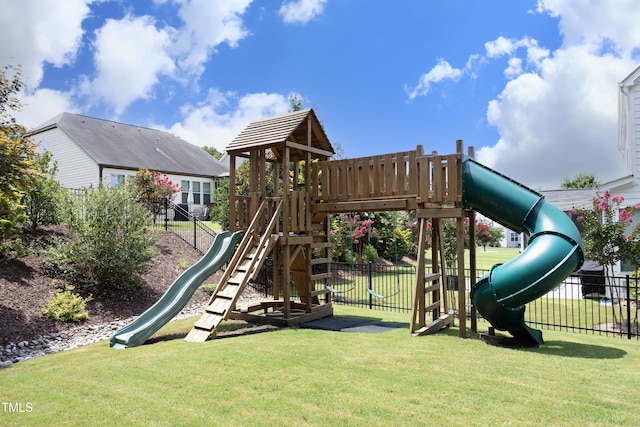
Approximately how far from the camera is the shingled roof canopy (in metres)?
10.9

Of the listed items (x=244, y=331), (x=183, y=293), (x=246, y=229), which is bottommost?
(x=244, y=331)

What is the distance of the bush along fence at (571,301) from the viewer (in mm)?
10719

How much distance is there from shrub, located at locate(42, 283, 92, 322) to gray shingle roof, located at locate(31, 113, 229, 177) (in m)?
17.7

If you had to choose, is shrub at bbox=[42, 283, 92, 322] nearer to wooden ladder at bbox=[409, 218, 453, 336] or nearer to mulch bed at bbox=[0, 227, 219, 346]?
mulch bed at bbox=[0, 227, 219, 346]

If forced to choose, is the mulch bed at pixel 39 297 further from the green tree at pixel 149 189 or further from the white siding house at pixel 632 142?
the white siding house at pixel 632 142

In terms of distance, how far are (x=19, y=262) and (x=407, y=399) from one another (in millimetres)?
12209

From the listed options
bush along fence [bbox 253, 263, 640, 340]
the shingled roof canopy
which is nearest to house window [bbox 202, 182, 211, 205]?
bush along fence [bbox 253, 263, 640, 340]

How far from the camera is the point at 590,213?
12.2 metres

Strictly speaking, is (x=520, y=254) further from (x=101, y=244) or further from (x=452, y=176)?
(x=101, y=244)

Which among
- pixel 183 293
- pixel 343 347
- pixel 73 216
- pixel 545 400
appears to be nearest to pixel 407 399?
pixel 545 400

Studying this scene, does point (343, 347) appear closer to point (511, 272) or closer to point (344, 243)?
point (511, 272)

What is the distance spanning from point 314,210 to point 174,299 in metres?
4.03

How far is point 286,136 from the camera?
35.2 feet

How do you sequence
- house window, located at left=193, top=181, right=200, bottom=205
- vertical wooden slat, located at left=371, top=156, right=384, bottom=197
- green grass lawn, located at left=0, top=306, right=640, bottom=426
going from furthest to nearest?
house window, located at left=193, top=181, right=200, bottom=205 < vertical wooden slat, located at left=371, top=156, right=384, bottom=197 < green grass lawn, located at left=0, top=306, right=640, bottom=426
